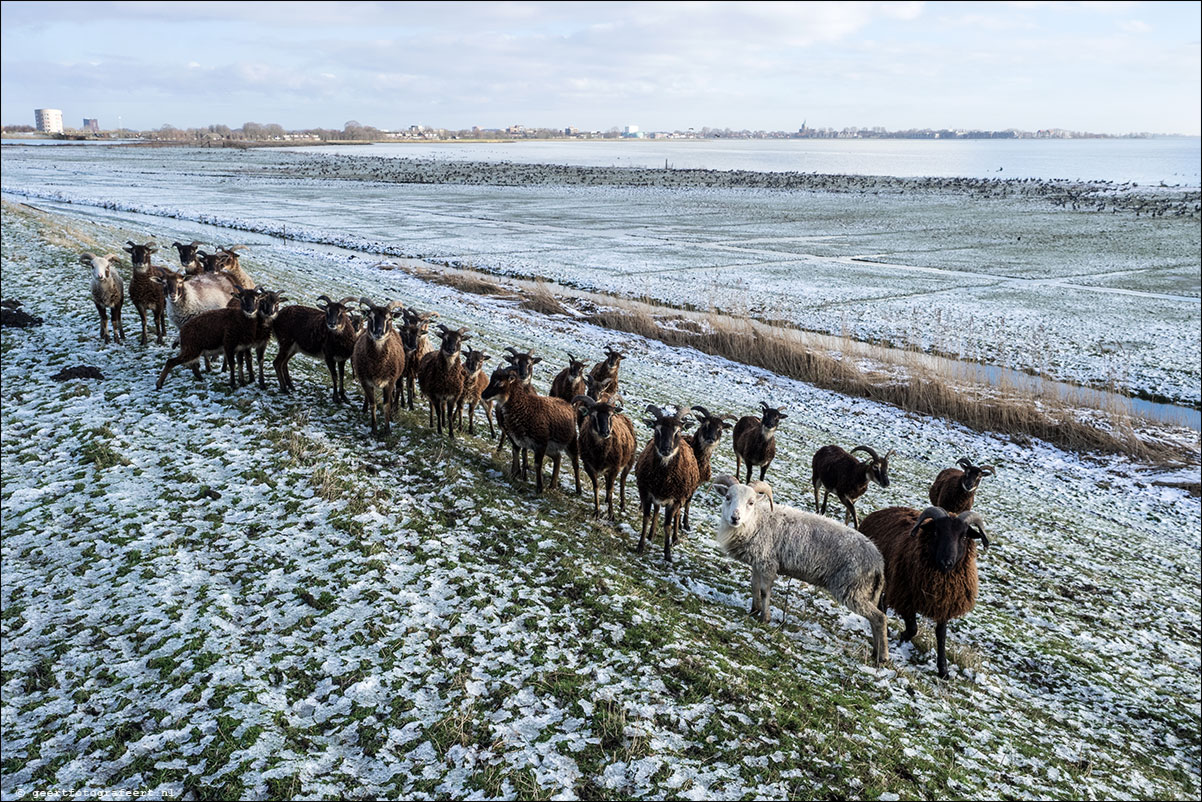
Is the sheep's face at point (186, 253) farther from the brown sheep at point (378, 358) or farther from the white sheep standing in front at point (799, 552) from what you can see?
the white sheep standing in front at point (799, 552)

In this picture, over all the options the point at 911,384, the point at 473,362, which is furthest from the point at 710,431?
the point at 911,384

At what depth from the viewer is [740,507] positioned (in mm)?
9305

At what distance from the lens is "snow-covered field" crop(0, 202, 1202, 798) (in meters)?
6.38

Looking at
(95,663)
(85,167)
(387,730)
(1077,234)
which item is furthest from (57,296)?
(85,167)

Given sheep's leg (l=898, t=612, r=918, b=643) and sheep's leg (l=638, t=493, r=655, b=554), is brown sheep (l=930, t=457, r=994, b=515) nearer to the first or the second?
sheep's leg (l=898, t=612, r=918, b=643)

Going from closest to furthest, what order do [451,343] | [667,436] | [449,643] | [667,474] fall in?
[449,643] → [667,436] → [667,474] → [451,343]

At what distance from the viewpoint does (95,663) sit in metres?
7.37

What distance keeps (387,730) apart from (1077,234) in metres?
69.4

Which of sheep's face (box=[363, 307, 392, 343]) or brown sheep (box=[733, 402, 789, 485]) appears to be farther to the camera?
brown sheep (box=[733, 402, 789, 485])

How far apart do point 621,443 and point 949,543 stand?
184 inches

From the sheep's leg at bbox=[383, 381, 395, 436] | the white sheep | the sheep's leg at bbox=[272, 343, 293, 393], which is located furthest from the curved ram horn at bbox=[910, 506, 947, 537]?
the white sheep

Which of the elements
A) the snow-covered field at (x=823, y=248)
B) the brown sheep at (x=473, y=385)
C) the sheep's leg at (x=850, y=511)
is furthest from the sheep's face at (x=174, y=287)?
the snow-covered field at (x=823, y=248)

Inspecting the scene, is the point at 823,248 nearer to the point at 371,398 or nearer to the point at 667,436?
the point at 371,398

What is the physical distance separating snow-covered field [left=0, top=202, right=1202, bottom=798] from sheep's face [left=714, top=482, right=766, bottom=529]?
1.14 metres
